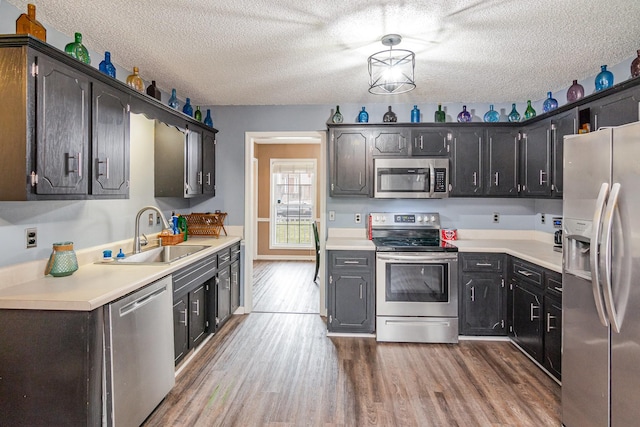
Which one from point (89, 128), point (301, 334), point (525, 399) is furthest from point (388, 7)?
point (301, 334)

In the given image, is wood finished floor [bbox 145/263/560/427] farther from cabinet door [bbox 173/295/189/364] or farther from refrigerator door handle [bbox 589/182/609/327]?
refrigerator door handle [bbox 589/182/609/327]

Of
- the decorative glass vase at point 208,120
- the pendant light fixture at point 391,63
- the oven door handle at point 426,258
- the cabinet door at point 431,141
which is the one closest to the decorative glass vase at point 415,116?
the cabinet door at point 431,141

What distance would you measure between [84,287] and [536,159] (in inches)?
152

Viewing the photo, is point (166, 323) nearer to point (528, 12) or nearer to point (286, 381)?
point (286, 381)

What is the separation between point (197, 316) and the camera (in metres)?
3.28

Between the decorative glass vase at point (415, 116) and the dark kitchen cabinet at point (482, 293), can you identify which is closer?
the dark kitchen cabinet at point (482, 293)

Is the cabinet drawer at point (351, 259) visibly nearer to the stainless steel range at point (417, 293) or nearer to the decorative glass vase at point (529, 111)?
the stainless steel range at point (417, 293)

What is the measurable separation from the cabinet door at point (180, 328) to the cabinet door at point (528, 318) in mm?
2866

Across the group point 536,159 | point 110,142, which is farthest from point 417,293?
point 110,142

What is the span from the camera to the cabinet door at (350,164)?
403 centimetres

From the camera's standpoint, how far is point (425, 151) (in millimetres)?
3994

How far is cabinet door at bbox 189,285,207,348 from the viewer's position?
10.3 feet

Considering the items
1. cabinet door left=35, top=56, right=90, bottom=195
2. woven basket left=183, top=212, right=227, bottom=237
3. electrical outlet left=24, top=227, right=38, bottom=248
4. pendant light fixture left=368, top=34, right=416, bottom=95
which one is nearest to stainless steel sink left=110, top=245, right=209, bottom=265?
woven basket left=183, top=212, right=227, bottom=237

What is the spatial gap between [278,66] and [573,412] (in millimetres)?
3131
